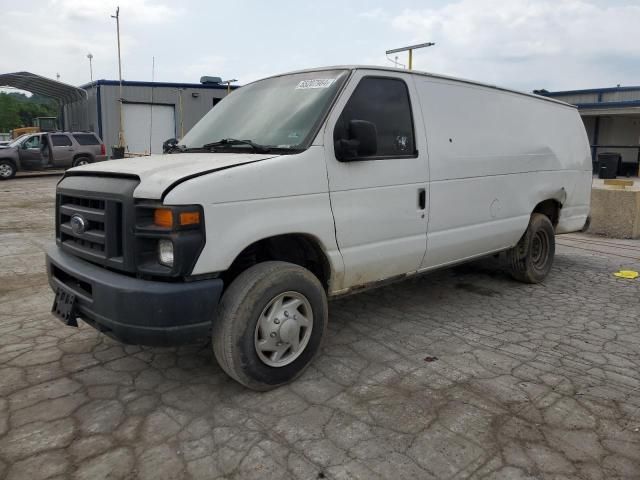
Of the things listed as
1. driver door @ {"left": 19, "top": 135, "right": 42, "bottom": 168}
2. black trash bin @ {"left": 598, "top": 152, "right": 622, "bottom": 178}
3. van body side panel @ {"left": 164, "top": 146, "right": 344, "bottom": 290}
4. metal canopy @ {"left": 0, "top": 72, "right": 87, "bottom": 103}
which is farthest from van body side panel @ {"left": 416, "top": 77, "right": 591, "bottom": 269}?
metal canopy @ {"left": 0, "top": 72, "right": 87, "bottom": 103}

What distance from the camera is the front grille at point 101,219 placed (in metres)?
2.91

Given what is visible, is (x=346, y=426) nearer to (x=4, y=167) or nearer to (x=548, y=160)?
(x=548, y=160)

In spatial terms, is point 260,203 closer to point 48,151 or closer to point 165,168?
point 165,168

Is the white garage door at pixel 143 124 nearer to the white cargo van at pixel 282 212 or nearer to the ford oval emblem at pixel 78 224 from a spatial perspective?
the white cargo van at pixel 282 212

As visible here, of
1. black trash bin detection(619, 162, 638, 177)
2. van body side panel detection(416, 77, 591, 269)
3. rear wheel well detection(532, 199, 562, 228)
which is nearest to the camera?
van body side panel detection(416, 77, 591, 269)

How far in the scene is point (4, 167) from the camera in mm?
19125

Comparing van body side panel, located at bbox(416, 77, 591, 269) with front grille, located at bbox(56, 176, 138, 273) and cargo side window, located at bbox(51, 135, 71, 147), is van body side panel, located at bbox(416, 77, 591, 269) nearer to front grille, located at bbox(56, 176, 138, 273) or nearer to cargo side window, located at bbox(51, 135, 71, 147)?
front grille, located at bbox(56, 176, 138, 273)

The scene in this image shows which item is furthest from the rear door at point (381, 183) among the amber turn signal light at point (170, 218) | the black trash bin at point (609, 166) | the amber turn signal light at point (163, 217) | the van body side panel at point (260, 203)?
the black trash bin at point (609, 166)

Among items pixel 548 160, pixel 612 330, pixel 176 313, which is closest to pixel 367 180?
pixel 176 313

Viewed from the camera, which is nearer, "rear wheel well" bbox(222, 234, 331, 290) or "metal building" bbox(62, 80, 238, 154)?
"rear wheel well" bbox(222, 234, 331, 290)

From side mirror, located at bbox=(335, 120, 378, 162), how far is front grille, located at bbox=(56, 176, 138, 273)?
134 cm

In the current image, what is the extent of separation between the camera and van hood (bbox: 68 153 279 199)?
9.39 feet

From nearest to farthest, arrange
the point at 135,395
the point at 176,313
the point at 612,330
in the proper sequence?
the point at 176,313, the point at 135,395, the point at 612,330

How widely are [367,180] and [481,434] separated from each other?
1814 millimetres
